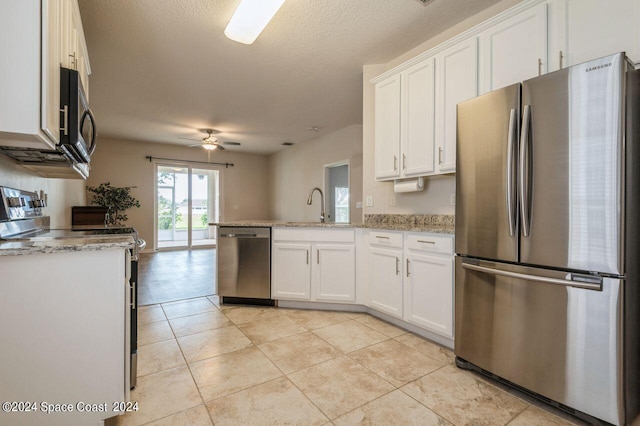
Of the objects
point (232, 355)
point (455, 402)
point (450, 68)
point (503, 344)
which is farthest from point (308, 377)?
point (450, 68)

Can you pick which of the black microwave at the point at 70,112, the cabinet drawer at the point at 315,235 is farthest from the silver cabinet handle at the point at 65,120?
the cabinet drawer at the point at 315,235

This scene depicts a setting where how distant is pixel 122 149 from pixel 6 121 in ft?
22.2

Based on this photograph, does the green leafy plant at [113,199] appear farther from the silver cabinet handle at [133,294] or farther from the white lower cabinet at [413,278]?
the white lower cabinet at [413,278]

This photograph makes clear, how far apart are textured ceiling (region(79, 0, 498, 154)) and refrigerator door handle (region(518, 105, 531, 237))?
4.17 ft

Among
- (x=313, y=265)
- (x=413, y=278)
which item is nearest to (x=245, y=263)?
(x=313, y=265)

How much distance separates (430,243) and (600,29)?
1.56 metres

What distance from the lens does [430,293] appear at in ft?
7.57

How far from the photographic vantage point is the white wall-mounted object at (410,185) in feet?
8.83

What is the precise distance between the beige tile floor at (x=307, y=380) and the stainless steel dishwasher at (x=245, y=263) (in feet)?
1.64

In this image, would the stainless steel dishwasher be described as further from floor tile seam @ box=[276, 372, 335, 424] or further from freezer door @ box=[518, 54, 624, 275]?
freezer door @ box=[518, 54, 624, 275]

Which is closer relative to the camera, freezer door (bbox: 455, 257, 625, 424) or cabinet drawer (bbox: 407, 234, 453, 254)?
freezer door (bbox: 455, 257, 625, 424)

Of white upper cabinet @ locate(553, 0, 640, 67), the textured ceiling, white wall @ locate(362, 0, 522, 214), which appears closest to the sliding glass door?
the textured ceiling

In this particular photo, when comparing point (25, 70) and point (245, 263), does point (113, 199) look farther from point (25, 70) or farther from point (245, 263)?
point (25, 70)

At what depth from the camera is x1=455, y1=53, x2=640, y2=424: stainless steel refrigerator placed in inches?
54.0
